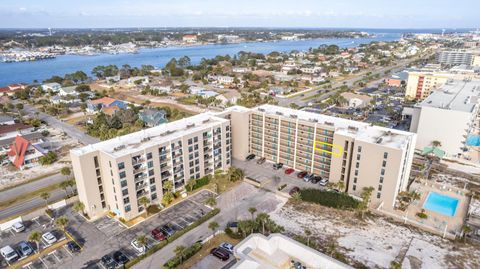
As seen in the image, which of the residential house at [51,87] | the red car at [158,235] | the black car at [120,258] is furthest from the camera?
the residential house at [51,87]

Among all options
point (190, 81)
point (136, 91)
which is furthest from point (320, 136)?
point (190, 81)

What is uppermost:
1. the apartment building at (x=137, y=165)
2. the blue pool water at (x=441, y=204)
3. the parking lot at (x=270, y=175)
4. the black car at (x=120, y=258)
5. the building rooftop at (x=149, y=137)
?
the building rooftop at (x=149, y=137)

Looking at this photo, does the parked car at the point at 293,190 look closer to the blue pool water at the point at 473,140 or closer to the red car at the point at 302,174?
the red car at the point at 302,174

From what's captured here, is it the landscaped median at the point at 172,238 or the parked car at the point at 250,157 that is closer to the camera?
the landscaped median at the point at 172,238

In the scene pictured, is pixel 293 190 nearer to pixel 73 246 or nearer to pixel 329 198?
pixel 329 198

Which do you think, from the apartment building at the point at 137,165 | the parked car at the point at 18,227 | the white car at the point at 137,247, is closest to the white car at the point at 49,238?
the parked car at the point at 18,227

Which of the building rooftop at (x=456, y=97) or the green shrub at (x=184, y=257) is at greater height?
the building rooftop at (x=456, y=97)
